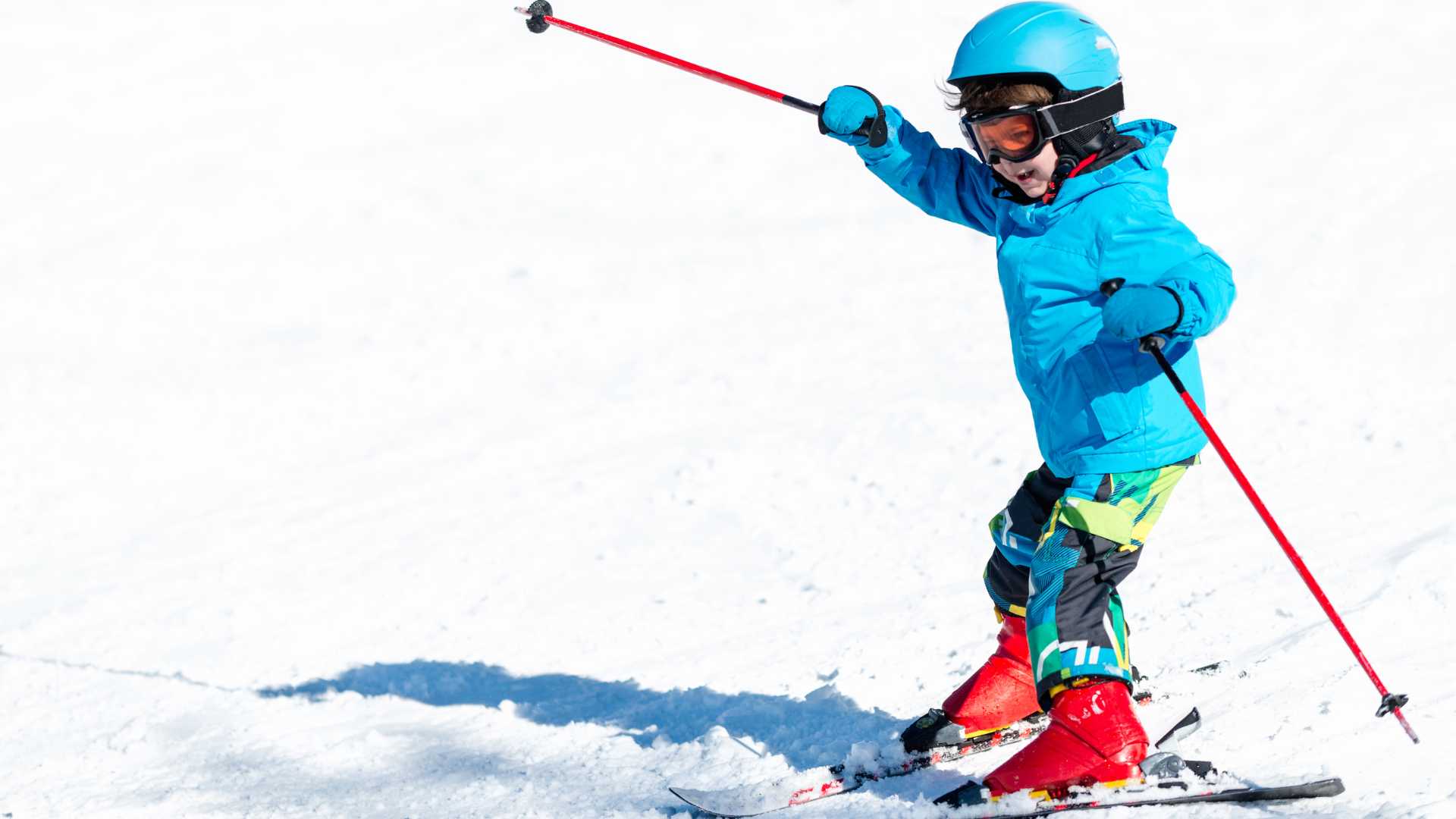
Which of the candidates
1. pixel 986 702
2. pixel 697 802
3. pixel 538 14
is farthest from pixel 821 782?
pixel 538 14

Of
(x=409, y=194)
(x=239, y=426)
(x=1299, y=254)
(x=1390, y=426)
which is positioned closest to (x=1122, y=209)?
(x=1390, y=426)

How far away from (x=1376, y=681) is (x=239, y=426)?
6634 millimetres

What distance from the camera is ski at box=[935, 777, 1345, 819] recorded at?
3259 mm

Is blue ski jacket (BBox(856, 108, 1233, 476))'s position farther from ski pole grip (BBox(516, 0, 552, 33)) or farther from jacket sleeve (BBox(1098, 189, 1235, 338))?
ski pole grip (BBox(516, 0, 552, 33))

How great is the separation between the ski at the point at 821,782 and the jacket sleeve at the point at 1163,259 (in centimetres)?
139

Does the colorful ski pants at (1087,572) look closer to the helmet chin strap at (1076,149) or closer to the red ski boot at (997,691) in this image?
the red ski boot at (997,691)

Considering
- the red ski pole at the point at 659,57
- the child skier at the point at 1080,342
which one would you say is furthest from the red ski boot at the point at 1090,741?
the red ski pole at the point at 659,57

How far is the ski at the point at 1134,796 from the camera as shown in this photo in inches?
128

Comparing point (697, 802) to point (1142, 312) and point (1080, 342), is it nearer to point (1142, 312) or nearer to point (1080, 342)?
point (1080, 342)

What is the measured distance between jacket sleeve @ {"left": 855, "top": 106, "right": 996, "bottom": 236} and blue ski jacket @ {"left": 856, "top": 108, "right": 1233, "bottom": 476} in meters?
0.31

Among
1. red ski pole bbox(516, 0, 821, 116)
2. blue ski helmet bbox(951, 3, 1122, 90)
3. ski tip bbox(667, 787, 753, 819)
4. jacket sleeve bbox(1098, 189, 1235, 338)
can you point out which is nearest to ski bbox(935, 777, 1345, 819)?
ski tip bbox(667, 787, 753, 819)

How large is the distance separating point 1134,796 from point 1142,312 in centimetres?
114

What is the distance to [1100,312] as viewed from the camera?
131 inches

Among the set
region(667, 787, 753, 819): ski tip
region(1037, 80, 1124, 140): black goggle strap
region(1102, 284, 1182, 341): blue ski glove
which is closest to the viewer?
region(1102, 284, 1182, 341): blue ski glove
